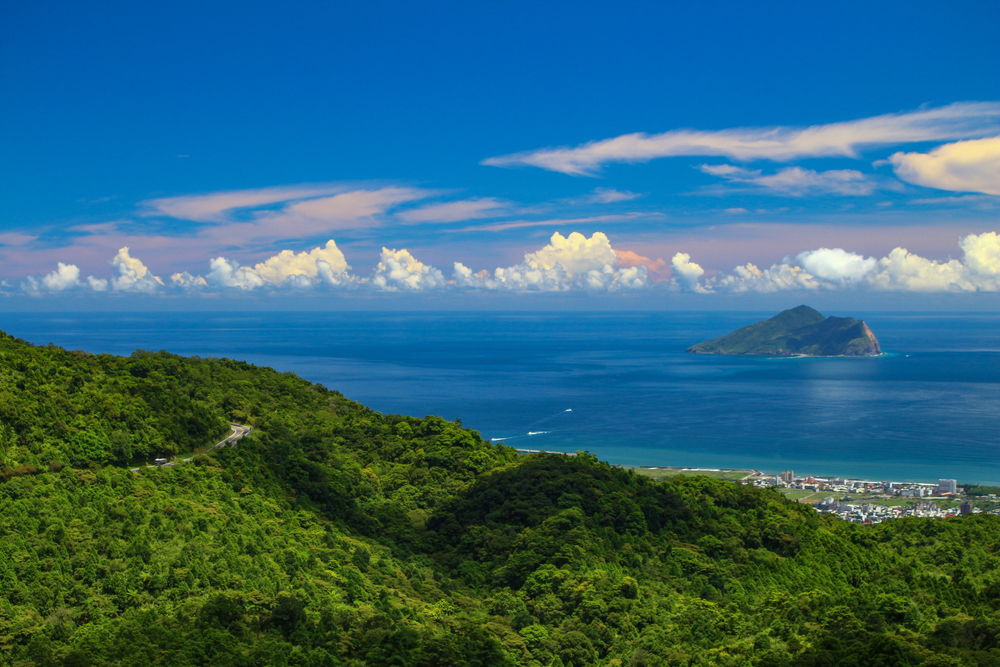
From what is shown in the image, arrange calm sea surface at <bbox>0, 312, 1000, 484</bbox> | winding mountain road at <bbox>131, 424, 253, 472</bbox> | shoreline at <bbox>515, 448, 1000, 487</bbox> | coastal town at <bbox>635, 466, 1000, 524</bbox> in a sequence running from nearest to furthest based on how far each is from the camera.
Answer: winding mountain road at <bbox>131, 424, 253, 472</bbox> → coastal town at <bbox>635, 466, 1000, 524</bbox> → shoreline at <bbox>515, 448, 1000, 487</bbox> → calm sea surface at <bbox>0, 312, 1000, 484</bbox>

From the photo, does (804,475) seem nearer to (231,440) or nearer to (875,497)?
(875,497)

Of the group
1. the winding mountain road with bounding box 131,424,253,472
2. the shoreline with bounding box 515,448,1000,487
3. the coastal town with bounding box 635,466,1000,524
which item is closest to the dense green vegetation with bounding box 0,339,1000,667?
the winding mountain road with bounding box 131,424,253,472

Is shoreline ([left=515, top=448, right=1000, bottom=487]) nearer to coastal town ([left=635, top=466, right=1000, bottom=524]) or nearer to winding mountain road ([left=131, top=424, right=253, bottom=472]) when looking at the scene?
coastal town ([left=635, top=466, right=1000, bottom=524])

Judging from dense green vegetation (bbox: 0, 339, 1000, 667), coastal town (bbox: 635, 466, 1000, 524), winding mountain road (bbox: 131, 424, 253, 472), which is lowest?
coastal town (bbox: 635, 466, 1000, 524)

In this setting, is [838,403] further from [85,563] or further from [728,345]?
[85,563]

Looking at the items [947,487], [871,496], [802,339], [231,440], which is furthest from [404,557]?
[802,339]

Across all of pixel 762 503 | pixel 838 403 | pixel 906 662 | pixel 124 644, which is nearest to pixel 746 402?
pixel 838 403

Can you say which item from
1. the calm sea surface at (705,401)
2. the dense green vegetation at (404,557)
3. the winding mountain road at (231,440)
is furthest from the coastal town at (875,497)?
the winding mountain road at (231,440)
